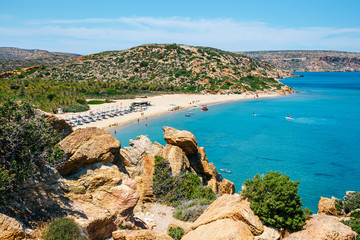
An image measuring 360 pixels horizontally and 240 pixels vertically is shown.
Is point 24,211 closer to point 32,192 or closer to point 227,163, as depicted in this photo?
point 32,192

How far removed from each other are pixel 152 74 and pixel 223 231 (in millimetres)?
119468

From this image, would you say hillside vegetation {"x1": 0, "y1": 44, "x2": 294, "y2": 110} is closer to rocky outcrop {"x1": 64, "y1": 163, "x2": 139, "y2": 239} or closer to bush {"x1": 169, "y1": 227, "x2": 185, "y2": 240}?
rocky outcrop {"x1": 64, "y1": 163, "x2": 139, "y2": 239}

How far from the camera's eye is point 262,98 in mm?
99000

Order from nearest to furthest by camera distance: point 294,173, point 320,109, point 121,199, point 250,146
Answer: point 121,199, point 294,173, point 250,146, point 320,109

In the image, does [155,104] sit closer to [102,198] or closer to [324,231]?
[102,198]

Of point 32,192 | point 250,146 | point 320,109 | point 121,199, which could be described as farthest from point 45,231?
point 320,109

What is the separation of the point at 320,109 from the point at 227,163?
183ft

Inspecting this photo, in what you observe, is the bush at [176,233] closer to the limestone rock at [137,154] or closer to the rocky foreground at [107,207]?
the rocky foreground at [107,207]

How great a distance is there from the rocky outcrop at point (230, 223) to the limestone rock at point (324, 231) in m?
1.41

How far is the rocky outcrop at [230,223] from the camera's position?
832 cm

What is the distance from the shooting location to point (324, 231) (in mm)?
8398

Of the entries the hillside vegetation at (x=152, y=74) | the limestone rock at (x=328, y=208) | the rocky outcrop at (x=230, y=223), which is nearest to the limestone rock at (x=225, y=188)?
the limestone rock at (x=328, y=208)

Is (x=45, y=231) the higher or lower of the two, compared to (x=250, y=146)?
higher

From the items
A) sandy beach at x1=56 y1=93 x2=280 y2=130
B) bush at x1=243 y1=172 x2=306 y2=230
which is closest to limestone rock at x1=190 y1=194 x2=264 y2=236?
bush at x1=243 y1=172 x2=306 y2=230
